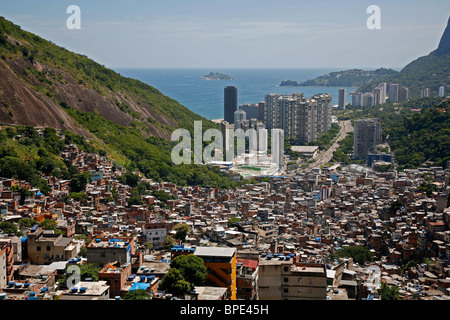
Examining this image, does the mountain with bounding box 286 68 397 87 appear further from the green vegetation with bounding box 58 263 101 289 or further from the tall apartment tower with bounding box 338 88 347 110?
the green vegetation with bounding box 58 263 101 289

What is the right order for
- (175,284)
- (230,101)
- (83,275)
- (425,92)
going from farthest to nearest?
(425,92) < (230,101) < (83,275) < (175,284)

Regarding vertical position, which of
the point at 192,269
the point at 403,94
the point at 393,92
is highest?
the point at 393,92

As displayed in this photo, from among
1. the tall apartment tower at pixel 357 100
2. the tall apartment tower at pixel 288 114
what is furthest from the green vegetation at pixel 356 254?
the tall apartment tower at pixel 357 100

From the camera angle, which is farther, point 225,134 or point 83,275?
point 225,134

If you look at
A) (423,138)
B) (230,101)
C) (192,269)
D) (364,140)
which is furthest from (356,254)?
(230,101)

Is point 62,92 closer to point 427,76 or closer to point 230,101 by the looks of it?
point 230,101

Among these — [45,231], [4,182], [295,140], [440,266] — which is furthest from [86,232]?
[295,140]

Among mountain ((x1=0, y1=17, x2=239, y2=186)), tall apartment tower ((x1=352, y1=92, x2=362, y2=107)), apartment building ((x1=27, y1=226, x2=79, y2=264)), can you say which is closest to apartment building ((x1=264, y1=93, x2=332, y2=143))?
mountain ((x1=0, y1=17, x2=239, y2=186))
